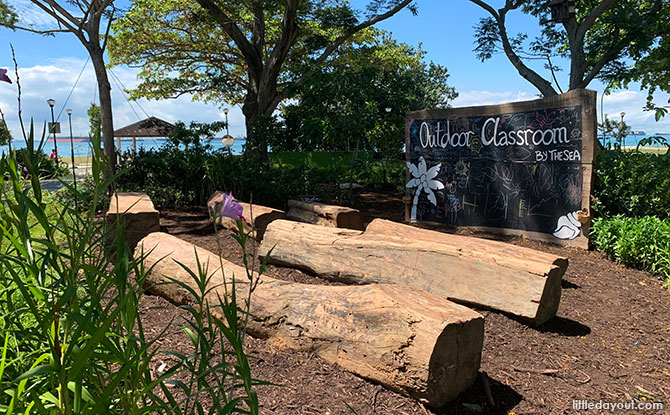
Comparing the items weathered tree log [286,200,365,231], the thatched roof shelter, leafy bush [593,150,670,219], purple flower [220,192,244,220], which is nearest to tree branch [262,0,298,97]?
weathered tree log [286,200,365,231]

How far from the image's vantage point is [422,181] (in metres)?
7.73

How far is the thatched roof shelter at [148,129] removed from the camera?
62.3 feet

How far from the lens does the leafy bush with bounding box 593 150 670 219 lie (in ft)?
19.4

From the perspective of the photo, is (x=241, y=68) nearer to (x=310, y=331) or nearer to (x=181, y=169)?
(x=181, y=169)

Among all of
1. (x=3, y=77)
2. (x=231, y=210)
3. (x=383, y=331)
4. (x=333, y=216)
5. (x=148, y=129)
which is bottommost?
(x=383, y=331)

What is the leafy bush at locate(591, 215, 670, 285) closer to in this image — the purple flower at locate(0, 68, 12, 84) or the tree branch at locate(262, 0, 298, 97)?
the purple flower at locate(0, 68, 12, 84)

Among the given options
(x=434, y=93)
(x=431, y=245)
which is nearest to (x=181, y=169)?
(x=431, y=245)

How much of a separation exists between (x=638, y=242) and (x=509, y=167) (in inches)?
79.3

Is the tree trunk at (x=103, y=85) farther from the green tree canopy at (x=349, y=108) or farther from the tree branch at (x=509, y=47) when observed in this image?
the tree branch at (x=509, y=47)

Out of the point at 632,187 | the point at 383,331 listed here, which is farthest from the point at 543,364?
the point at 632,187

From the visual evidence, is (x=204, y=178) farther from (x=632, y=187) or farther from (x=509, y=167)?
(x=632, y=187)

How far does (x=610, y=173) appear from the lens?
241 inches

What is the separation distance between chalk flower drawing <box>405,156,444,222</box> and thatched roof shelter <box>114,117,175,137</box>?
13214 mm

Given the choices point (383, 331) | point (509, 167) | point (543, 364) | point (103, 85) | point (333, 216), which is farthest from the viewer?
point (103, 85)
